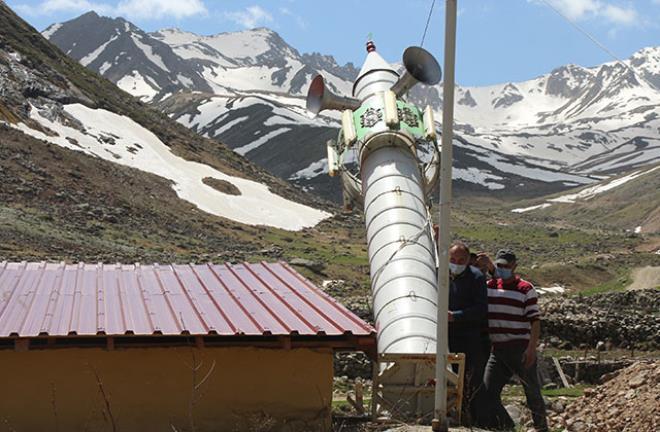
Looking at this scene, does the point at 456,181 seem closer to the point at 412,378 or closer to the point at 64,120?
the point at 64,120

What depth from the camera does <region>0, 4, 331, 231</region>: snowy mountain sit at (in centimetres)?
5966

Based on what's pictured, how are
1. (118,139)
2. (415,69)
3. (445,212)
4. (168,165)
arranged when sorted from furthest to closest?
(118,139) < (168,165) < (415,69) < (445,212)

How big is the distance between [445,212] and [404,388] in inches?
137

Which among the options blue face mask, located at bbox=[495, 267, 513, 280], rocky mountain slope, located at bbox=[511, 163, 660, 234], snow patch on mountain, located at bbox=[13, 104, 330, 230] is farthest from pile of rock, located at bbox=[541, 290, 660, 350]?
rocky mountain slope, located at bbox=[511, 163, 660, 234]

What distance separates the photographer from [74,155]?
56.5 m

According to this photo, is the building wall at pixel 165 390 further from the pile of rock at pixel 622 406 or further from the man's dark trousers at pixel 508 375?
the pile of rock at pixel 622 406

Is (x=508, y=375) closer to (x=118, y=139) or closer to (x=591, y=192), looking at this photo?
(x=118, y=139)

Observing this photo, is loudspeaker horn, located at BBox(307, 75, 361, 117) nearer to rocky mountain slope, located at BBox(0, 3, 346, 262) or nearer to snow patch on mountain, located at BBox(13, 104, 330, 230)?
rocky mountain slope, located at BBox(0, 3, 346, 262)

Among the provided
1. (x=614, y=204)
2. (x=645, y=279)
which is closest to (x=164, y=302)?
(x=645, y=279)

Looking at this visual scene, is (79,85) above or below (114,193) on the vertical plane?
above

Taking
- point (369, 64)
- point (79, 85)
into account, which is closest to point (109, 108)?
point (79, 85)

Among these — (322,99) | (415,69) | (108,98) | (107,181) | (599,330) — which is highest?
(108,98)

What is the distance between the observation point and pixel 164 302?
41.6ft

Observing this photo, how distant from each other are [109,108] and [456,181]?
106 meters
